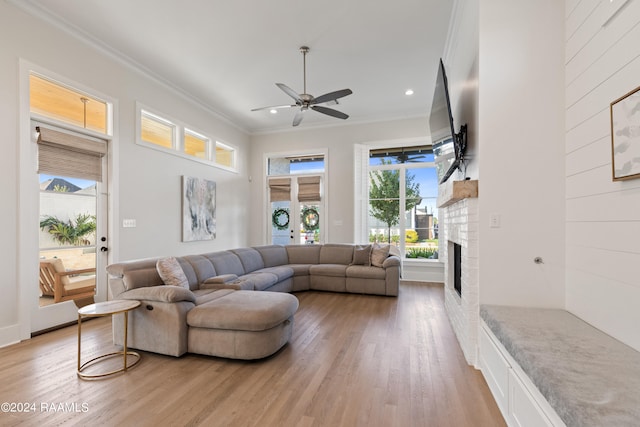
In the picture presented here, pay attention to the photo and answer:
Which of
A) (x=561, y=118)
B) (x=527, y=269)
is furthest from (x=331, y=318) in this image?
(x=561, y=118)

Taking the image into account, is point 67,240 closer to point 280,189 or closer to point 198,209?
point 198,209

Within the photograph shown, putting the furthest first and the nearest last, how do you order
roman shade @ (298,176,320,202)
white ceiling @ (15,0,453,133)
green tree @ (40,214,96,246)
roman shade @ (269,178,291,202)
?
roman shade @ (269,178,291,202) → roman shade @ (298,176,320,202) → green tree @ (40,214,96,246) → white ceiling @ (15,0,453,133)

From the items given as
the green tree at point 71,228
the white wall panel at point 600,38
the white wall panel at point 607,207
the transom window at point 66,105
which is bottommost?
the green tree at point 71,228

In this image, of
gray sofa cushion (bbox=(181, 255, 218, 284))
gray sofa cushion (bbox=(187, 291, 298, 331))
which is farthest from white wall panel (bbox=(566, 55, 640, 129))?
gray sofa cushion (bbox=(181, 255, 218, 284))

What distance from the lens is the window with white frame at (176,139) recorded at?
461 centimetres

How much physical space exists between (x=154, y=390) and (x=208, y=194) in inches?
165

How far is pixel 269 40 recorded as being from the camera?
12.2 ft

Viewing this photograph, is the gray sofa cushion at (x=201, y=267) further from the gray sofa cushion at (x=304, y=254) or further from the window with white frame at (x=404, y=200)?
the window with white frame at (x=404, y=200)

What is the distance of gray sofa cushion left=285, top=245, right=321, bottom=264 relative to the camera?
575 cm

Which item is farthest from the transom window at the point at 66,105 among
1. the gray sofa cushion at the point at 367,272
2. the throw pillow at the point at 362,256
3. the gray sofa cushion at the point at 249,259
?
the throw pillow at the point at 362,256

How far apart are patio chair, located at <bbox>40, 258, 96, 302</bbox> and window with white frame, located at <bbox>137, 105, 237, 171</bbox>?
1.95 metres

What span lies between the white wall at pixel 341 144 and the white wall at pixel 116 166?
53.9 inches

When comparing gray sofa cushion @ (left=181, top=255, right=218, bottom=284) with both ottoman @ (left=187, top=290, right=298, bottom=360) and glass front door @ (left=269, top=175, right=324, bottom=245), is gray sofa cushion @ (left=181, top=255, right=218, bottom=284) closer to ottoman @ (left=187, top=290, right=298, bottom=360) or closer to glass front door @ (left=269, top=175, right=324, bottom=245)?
ottoman @ (left=187, top=290, right=298, bottom=360)

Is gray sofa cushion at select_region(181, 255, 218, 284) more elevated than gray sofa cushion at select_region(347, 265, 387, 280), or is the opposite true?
gray sofa cushion at select_region(181, 255, 218, 284)
